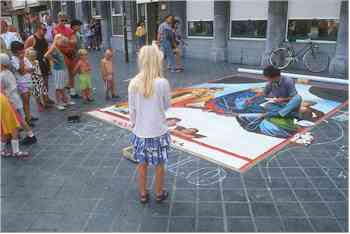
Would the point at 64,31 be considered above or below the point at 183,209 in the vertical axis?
above

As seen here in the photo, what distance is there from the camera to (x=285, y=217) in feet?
10.3

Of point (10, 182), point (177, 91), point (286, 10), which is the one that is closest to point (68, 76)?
point (177, 91)

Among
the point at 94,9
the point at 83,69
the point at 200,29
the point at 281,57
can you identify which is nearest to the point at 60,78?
the point at 83,69

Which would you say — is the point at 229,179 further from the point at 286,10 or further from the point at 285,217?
the point at 286,10

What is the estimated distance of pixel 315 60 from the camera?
10.1 metres

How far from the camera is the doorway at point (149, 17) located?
1623cm

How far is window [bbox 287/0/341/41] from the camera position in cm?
981

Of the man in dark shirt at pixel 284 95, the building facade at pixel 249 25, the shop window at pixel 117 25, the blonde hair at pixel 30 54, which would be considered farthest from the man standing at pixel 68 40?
the shop window at pixel 117 25

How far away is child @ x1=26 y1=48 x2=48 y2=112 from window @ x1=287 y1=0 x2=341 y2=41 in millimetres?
7946

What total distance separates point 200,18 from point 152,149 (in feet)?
37.0

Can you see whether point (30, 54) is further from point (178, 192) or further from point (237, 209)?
point (237, 209)

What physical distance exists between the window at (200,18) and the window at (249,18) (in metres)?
1.09

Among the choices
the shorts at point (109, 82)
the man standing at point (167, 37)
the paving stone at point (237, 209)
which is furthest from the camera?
the man standing at point (167, 37)

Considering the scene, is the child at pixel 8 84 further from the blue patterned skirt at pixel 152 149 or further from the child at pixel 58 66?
the blue patterned skirt at pixel 152 149
